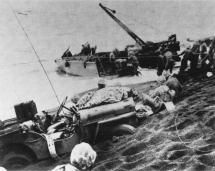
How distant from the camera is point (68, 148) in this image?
3.33 meters

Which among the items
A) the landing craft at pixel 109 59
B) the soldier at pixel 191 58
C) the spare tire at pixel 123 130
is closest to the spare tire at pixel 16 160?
the spare tire at pixel 123 130

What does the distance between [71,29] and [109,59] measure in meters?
1.24

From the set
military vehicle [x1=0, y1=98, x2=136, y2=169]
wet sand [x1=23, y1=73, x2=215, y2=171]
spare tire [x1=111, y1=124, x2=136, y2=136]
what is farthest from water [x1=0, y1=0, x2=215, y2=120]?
spare tire [x1=111, y1=124, x2=136, y2=136]

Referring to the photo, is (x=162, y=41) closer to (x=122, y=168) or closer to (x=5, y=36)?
(x=5, y=36)

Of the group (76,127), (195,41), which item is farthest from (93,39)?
(76,127)

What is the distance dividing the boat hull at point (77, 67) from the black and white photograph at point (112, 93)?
0.10 feet

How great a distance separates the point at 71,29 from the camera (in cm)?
612

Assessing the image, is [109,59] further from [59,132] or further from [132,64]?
[59,132]

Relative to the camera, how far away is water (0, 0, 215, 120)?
16.9ft

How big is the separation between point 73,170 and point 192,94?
12.9 feet

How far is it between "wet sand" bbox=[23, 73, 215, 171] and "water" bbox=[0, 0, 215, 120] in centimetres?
202

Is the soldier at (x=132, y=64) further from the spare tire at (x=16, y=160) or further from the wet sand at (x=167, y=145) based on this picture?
the spare tire at (x=16, y=160)

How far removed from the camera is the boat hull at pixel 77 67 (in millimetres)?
6513

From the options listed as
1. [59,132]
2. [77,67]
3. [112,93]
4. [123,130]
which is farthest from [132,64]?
[59,132]
